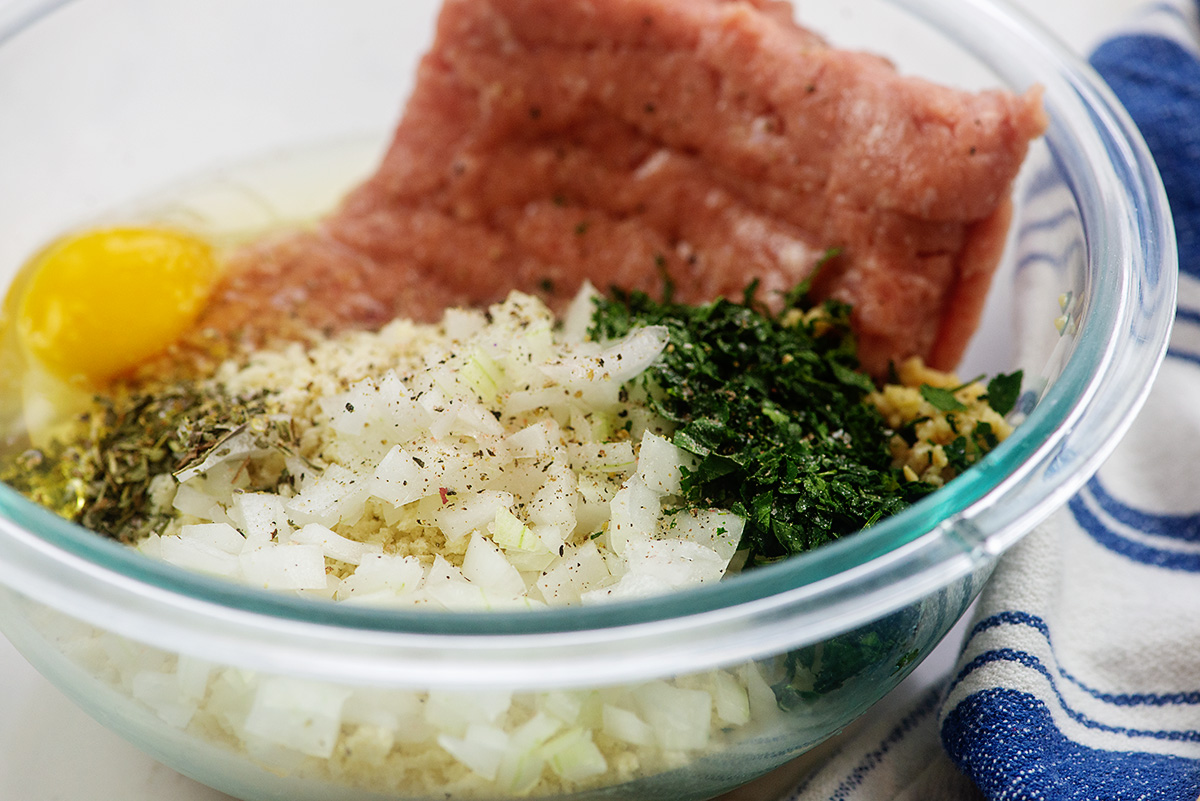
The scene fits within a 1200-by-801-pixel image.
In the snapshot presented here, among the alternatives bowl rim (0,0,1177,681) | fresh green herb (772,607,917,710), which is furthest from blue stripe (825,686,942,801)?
bowl rim (0,0,1177,681)

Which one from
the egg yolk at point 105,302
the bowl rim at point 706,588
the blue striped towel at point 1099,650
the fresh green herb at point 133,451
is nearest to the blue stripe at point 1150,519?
the blue striped towel at point 1099,650

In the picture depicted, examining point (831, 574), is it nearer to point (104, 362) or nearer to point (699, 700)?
point (699, 700)

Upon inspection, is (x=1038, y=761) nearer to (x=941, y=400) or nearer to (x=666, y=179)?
(x=941, y=400)

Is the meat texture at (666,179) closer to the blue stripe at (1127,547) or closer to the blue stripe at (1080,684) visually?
the blue stripe at (1127,547)

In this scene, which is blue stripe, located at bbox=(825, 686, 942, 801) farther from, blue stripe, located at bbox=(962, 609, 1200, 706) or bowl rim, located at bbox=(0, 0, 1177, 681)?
bowl rim, located at bbox=(0, 0, 1177, 681)

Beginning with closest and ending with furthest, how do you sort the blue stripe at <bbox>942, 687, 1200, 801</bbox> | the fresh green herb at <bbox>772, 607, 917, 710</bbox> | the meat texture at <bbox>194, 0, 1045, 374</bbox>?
1. the fresh green herb at <bbox>772, 607, 917, 710</bbox>
2. the blue stripe at <bbox>942, 687, 1200, 801</bbox>
3. the meat texture at <bbox>194, 0, 1045, 374</bbox>

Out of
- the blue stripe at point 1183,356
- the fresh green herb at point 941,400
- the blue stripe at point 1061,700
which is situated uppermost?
the blue stripe at point 1183,356
